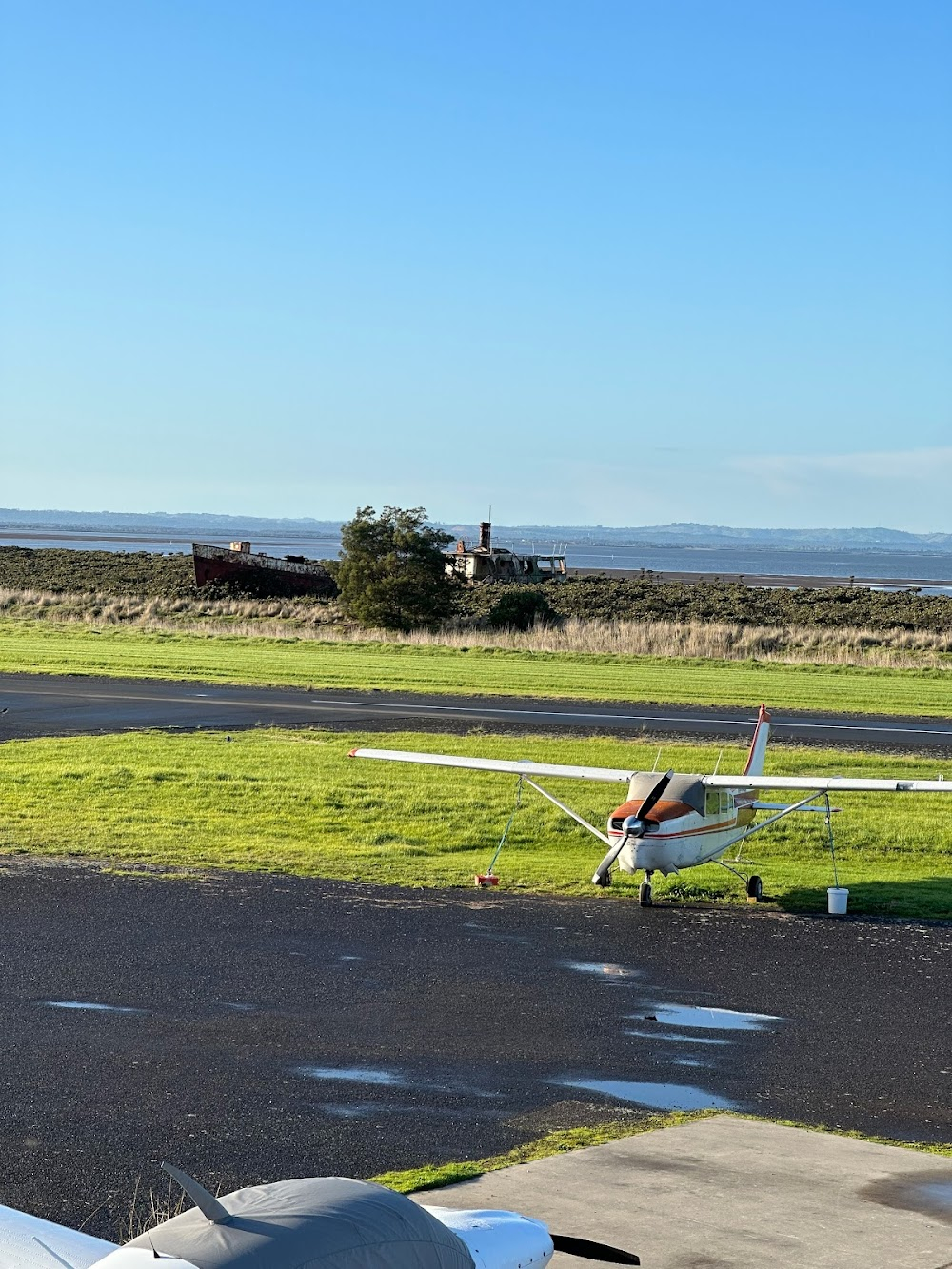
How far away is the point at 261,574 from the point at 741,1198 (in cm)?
7343

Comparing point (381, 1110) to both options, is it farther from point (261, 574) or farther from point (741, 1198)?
point (261, 574)

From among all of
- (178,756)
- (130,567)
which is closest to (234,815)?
(178,756)

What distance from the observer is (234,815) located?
2267cm

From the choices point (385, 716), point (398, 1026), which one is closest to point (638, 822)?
point (398, 1026)

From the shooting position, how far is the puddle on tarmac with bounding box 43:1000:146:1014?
12.6m

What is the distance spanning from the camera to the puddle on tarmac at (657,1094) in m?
10.4

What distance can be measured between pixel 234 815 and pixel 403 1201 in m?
19.2

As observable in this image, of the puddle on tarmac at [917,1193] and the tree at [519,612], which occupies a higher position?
the tree at [519,612]

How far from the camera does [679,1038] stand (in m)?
12.1

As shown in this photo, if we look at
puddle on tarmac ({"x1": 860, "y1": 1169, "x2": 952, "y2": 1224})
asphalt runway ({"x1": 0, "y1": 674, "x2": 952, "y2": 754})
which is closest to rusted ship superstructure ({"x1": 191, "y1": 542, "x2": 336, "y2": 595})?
asphalt runway ({"x1": 0, "y1": 674, "x2": 952, "y2": 754})

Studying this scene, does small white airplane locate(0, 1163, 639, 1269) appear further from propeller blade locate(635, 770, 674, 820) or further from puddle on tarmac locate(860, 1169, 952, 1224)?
propeller blade locate(635, 770, 674, 820)

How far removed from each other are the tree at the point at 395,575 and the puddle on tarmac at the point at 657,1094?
152 feet

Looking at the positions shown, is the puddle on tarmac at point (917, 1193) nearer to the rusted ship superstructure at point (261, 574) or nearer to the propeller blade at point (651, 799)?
the propeller blade at point (651, 799)

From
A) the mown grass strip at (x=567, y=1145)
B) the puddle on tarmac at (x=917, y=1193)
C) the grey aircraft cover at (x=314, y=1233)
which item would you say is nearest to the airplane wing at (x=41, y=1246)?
the grey aircraft cover at (x=314, y=1233)
